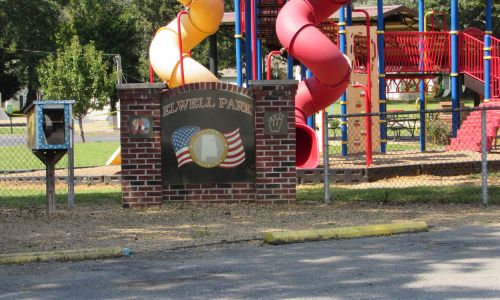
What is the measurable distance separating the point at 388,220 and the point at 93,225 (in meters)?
3.81

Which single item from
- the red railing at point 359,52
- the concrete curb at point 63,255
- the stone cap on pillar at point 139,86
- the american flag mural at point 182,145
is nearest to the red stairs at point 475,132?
the red railing at point 359,52

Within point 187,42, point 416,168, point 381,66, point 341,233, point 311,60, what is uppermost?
point 187,42

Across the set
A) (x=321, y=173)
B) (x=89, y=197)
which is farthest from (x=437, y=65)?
(x=89, y=197)

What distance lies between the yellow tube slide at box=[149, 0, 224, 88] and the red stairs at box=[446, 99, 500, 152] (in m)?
7.02

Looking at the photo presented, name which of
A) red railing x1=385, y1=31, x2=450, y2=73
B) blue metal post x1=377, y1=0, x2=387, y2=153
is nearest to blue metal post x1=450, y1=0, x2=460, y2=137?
red railing x1=385, y1=31, x2=450, y2=73

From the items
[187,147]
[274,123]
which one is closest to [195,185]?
[187,147]

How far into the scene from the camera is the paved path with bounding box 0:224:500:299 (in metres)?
7.19

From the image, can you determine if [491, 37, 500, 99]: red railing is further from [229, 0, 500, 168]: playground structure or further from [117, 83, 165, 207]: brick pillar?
[117, 83, 165, 207]: brick pillar

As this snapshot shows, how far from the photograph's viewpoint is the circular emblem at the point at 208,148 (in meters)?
13.4

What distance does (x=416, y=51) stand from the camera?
2327cm

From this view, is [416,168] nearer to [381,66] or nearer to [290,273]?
[381,66]

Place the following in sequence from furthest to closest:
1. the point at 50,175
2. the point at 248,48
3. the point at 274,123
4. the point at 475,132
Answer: the point at 475,132 → the point at 248,48 → the point at 274,123 → the point at 50,175

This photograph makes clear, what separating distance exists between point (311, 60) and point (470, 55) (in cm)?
861

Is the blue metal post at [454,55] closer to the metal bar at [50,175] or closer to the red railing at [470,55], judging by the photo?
the red railing at [470,55]
